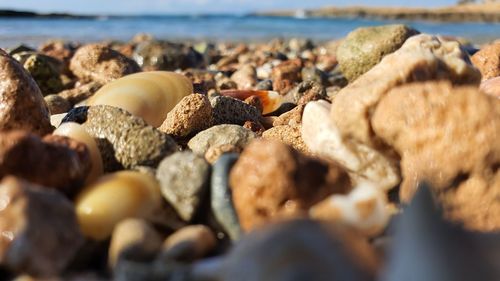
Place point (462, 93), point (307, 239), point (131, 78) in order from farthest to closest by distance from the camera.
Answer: point (131, 78)
point (462, 93)
point (307, 239)

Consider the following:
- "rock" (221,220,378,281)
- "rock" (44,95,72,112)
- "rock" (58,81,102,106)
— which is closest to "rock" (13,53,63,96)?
"rock" (58,81,102,106)

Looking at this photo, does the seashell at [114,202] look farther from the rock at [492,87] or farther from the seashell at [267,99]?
the seashell at [267,99]

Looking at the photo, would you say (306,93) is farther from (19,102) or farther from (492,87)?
(19,102)

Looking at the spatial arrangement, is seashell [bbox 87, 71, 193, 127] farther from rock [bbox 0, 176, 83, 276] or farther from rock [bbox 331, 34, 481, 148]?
rock [bbox 0, 176, 83, 276]

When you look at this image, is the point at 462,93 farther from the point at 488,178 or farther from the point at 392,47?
the point at 392,47

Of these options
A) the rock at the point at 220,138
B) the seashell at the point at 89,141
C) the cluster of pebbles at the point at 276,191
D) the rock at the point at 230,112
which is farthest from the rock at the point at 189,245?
the rock at the point at 230,112

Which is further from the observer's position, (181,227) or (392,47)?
(392,47)

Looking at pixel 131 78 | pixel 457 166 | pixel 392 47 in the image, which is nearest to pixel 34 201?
pixel 457 166
